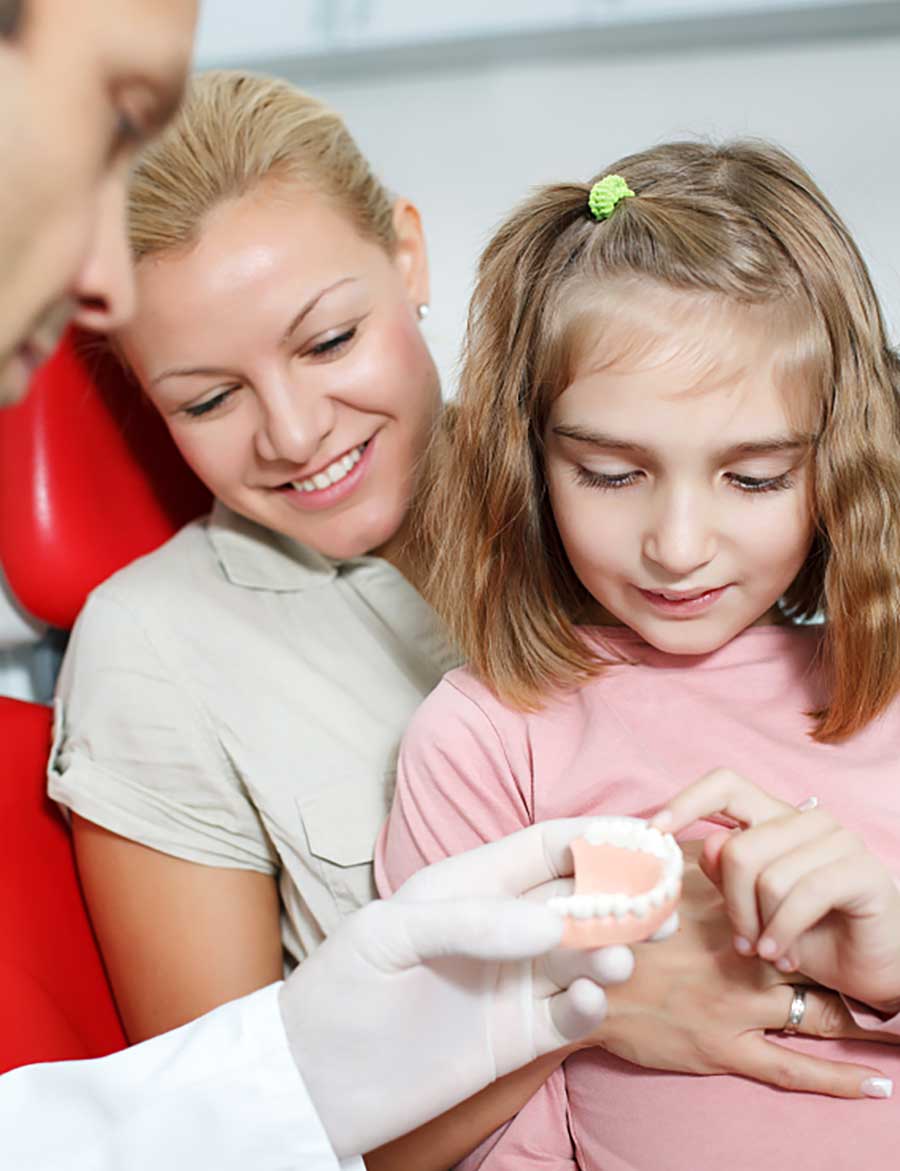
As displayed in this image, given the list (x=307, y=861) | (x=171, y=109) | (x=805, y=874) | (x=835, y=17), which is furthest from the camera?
(x=835, y=17)

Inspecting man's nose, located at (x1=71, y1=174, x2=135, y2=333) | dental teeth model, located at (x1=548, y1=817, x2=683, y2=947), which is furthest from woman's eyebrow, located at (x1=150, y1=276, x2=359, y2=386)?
man's nose, located at (x1=71, y1=174, x2=135, y2=333)

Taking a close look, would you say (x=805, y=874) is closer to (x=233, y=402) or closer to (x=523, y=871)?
(x=523, y=871)

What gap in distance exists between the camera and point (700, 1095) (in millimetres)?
1079

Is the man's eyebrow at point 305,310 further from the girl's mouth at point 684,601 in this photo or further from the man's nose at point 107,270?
the man's nose at point 107,270

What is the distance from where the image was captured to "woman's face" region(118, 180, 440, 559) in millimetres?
1260

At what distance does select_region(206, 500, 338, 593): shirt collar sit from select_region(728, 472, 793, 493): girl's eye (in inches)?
20.1

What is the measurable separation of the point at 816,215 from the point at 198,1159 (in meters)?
0.83

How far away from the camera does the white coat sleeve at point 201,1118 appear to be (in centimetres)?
97

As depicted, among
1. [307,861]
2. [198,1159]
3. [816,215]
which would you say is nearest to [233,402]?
[307,861]

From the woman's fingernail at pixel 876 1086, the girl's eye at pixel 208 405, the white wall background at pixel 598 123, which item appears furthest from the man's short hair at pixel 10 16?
the white wall background at pixel 598 123

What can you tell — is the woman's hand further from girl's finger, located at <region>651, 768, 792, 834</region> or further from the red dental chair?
the red dental chair

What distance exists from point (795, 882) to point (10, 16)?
698mm

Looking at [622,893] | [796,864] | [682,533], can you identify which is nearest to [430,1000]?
[622,893]

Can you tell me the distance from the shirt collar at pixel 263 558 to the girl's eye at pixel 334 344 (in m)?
0.21
